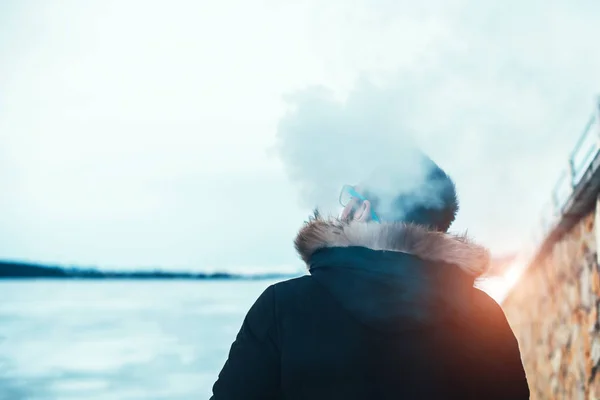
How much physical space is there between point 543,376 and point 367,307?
7.51 m

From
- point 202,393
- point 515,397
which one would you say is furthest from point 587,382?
point 202,393

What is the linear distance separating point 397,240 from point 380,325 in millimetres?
193

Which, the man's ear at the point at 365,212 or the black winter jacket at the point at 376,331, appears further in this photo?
the man's ear at the point at 365,212

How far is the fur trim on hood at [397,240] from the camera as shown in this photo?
1585mm

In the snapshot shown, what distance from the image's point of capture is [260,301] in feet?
5.13

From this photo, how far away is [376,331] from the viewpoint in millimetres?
1520

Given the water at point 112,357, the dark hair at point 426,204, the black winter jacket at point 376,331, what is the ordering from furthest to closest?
the water at point 112,357, the dark hair at point 426,204, the black winter jacket at point 376,331

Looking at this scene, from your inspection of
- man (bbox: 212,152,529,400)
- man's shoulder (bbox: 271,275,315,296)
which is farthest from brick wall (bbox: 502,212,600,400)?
man's shoulder (bbox: 271,275,315,296)

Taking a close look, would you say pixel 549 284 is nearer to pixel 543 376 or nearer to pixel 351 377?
pixel 543 376

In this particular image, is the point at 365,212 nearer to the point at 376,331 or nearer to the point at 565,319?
the point at 376,331

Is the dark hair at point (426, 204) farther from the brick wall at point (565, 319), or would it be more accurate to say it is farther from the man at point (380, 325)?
the brick wall at point (565, 319)

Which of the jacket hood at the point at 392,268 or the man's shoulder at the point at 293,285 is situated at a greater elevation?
the jacket hood at the point at 392,268

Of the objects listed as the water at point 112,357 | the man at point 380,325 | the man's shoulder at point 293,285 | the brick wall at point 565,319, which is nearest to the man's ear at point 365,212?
the man at point 380,325

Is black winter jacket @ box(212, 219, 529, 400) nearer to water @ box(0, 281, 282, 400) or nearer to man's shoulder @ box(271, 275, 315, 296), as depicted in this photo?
man's shoulder @ box(271, 275, 315, 296)
